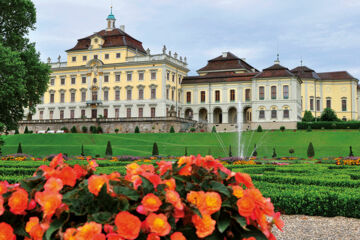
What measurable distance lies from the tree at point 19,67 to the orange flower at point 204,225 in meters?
17.8

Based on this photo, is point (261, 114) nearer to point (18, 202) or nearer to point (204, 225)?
point (204, 225)

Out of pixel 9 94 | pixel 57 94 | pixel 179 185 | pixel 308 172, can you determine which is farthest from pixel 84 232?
pixel 57 94

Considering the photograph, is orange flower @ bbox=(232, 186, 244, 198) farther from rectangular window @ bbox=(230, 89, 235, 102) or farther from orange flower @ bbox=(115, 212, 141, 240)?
rectangular window @ bbox=(230, 89, 235, 102)

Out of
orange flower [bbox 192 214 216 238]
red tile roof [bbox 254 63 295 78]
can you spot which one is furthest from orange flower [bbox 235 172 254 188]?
red tile roof [bbox 254 63 295 78]

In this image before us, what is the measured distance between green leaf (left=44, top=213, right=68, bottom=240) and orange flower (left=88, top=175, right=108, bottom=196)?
0.19 m

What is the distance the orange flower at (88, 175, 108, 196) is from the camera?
7.08ft

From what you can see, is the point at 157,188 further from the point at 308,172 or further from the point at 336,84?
the point at 336,84

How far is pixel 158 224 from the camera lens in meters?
2.05

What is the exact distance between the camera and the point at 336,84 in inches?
2279

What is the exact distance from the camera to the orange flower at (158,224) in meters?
2.04

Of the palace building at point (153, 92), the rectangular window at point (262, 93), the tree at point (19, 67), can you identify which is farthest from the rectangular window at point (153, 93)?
the tree at point (19, 67)

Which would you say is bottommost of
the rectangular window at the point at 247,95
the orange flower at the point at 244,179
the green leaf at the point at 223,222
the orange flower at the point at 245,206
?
the green leaf at the point at 223,222

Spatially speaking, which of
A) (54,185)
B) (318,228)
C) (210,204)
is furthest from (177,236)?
(318,228)

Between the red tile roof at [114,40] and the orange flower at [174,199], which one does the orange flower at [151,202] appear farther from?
the red tile roof at [114,40]
